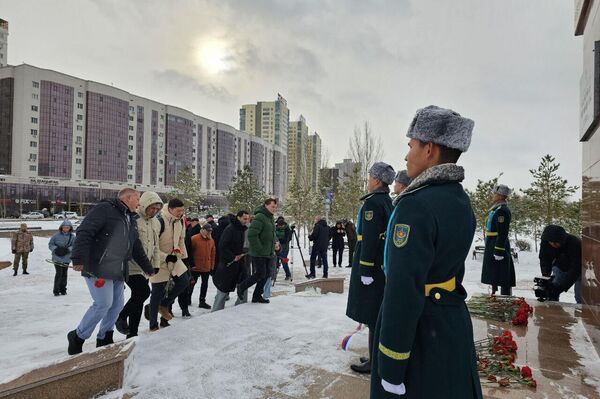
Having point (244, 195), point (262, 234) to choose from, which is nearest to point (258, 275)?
point (262, 234)

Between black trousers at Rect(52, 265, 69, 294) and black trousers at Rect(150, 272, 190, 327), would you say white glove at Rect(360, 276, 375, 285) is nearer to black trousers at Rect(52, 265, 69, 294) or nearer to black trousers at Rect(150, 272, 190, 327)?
black trousers at Rect(150, 272, 190, 327)

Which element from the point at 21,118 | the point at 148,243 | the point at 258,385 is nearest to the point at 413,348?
the point at 258,385

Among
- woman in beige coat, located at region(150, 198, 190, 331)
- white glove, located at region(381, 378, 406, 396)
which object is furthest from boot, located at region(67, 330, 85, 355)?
white glove, located at region(381, 378, 406, 396)

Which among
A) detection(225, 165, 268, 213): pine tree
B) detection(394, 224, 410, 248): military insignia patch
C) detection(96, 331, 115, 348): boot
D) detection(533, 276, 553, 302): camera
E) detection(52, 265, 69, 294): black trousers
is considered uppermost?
detection(225, 165, 268, 213): pine tree

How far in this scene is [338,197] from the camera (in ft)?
108

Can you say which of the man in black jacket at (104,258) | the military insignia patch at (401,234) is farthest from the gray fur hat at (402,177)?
the man in black jacket at (104,258)

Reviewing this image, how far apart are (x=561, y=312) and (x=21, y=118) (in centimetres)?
8081

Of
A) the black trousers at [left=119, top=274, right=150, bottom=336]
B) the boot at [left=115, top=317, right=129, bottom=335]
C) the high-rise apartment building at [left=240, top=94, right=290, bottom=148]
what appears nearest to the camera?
the black trousers at [left=119, top=274, right=150, bottom=336]

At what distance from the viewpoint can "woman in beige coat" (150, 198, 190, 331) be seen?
5730 mm

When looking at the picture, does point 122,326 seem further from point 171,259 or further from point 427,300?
point 427,300

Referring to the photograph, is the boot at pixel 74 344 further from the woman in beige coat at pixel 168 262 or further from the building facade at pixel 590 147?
the building facade at pixel 590 147

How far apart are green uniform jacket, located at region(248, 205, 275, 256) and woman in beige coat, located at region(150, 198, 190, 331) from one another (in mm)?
1223

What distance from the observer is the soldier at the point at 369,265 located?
3.61 metres

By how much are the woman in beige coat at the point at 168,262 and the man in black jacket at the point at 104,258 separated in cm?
95
